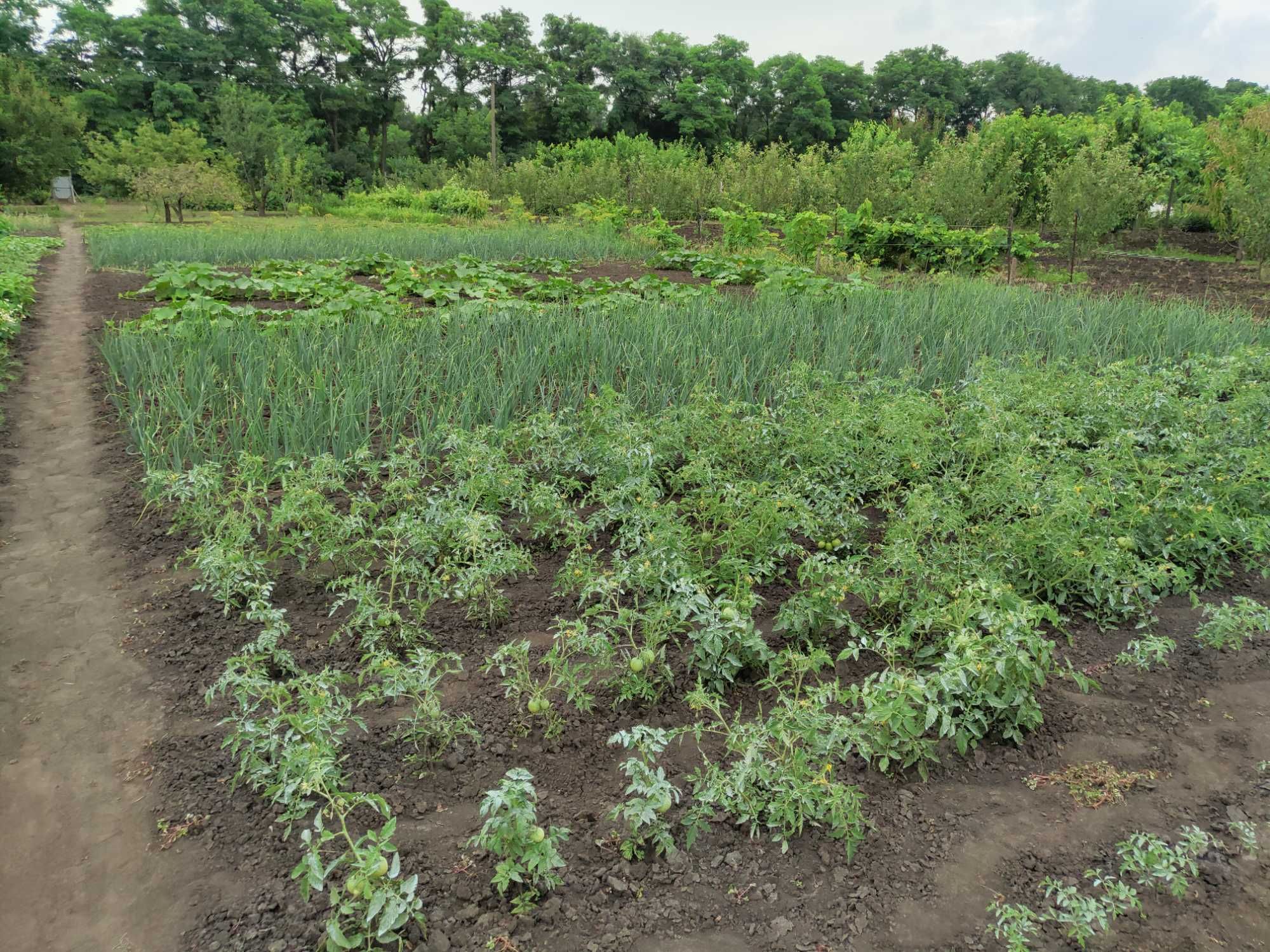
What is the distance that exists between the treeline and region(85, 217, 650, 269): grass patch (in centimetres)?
1230

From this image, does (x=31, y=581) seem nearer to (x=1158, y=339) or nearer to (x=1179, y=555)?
(x=1179, y=555)

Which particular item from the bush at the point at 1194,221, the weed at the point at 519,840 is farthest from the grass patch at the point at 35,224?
the bush at the point at 1194,221

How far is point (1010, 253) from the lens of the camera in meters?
10.3

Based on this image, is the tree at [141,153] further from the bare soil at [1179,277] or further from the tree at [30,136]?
the bare soil at [1179,277]

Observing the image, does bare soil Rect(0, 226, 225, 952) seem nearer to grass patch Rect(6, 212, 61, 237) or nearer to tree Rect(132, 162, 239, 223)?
grass patch Rect(6, 212, 61, 237)

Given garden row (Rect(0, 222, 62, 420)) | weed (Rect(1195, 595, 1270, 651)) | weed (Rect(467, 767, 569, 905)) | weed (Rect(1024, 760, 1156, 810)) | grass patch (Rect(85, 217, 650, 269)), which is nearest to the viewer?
weed (Rect(467, 767, 569, 905))

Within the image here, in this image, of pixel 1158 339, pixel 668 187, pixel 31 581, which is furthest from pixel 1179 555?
pixel 668 187

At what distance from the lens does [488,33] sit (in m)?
42.3

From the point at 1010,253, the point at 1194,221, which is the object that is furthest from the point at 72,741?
the point at 1194,221

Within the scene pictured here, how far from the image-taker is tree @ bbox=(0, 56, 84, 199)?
79.9 ft

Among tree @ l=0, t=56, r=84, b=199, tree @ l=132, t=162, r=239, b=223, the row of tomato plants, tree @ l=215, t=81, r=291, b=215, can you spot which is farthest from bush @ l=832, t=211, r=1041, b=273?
tree @ l=0, t=56, r=84, b=199

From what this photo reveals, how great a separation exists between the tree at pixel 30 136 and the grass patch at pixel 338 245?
1393 centimetres

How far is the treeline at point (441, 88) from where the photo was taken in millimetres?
31781

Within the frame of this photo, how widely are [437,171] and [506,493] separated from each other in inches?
1102
